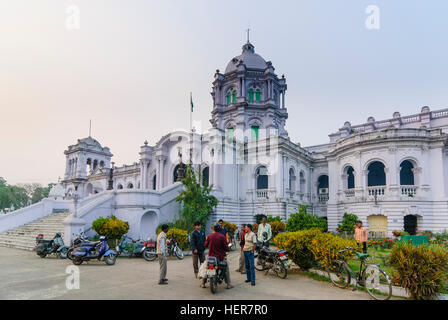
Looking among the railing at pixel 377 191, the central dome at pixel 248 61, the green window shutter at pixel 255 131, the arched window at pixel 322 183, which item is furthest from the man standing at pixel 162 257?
the central dome at pixel 248 61

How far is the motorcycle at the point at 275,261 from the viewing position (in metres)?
9.26

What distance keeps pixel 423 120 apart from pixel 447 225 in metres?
10.9

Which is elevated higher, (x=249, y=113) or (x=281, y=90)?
(x=281, y=90)

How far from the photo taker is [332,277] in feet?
28.1

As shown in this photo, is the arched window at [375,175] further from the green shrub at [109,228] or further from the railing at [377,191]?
the green shrub at [109,228]

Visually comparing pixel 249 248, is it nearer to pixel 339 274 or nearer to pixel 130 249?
pixel 339 274

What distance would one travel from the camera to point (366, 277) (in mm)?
7539

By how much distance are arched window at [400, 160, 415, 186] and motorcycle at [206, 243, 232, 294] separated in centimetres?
2058

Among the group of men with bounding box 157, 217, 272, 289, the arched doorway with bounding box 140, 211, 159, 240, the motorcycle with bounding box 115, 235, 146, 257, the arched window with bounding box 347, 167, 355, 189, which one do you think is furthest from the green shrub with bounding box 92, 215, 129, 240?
the arched window with bounding box 347, 167, 355, 189

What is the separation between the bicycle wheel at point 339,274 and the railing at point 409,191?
54.2 ft

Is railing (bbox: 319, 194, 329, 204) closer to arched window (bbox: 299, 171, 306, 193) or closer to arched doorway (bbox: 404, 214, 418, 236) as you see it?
arched window (bbox: 299, 171, 306, 193)

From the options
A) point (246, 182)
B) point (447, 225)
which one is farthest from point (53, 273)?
point (447, 225)

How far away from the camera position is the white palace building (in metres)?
20.8
